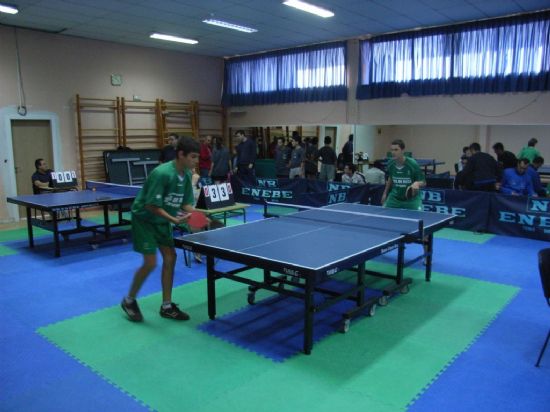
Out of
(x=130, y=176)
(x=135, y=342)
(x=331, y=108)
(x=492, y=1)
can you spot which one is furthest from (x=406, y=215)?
(x=130, y=176)

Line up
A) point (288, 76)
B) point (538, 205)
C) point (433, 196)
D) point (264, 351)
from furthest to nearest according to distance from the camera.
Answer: point (288, 76) < point (433, 196) < point (538, 205) < point (264, 351)

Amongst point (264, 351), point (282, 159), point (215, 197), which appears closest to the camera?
point (264, 351)

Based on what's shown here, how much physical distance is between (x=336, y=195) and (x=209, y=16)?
443 centimetres

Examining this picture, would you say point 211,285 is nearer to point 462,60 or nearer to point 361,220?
point 361,220

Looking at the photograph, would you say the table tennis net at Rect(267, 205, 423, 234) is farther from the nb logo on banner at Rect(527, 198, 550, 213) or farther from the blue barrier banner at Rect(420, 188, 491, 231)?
the nb logo on banner at Rect(527, 198, 550, 213)

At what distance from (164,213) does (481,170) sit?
656 centimetres

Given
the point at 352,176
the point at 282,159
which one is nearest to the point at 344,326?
the point at 352,176

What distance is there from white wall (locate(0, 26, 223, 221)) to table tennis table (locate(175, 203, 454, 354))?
7726mm

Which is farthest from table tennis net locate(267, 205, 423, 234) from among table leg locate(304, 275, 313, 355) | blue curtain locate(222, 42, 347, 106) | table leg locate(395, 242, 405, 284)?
blue curtain locate(222, 42, 347, 106)

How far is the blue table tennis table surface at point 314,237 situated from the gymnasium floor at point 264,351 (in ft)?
2.74

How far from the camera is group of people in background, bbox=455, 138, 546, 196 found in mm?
8070

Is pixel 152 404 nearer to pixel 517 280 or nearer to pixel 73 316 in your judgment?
pixel 73 316

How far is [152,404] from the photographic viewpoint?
3043 mm

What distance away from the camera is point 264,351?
379 centimetres
